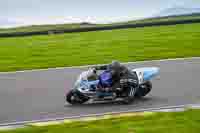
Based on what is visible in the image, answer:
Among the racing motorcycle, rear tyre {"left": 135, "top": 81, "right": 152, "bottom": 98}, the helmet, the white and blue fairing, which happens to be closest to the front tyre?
the racing motorcycle

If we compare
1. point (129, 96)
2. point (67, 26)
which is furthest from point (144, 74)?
point (67, 26)

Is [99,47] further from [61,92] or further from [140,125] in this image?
[140,125]

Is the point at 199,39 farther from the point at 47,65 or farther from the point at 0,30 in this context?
the point at 0,30

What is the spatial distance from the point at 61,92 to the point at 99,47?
950 centimetres

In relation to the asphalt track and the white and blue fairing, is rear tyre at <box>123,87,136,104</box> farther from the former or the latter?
the white and blue fairing

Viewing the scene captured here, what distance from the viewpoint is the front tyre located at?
994cm

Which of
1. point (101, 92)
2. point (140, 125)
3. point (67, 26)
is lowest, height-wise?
point (140, 125)

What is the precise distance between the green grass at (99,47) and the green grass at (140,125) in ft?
25.1

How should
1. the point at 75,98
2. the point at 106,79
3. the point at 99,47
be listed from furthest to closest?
1. the point at 99,47
2. the point at 75,98
3. the point at 106,79

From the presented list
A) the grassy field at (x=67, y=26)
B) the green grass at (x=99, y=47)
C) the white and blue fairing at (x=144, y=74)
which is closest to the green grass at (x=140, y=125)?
the white and blue fairing at (x=144, y=74)

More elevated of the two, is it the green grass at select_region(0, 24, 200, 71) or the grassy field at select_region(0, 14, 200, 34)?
the grassy field at select_region(0, 14, 200, 34)

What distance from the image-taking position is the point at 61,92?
1122 cm

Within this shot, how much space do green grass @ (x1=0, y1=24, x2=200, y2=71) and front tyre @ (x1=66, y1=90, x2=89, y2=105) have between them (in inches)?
225

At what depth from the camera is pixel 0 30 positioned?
2658cm
